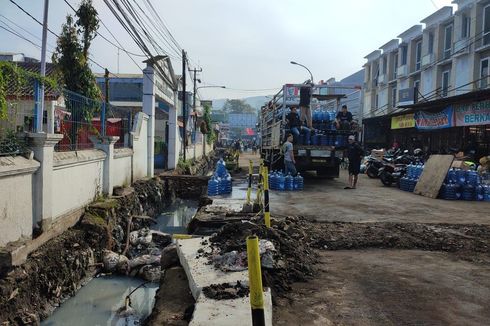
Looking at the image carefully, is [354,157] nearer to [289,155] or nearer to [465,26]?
[289,155]

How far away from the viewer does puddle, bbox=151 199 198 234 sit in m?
12.4

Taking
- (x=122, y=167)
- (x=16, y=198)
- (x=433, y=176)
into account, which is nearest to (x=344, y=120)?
(x=433, y=176)

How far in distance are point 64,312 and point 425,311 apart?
4.82 meters

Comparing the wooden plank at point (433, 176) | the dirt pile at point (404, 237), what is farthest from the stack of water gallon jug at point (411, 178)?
the dirt pile at point (404, 237)

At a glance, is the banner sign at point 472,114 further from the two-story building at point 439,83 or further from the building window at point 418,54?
the building window at point 418,54

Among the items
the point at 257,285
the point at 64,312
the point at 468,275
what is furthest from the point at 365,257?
the point at 64,312

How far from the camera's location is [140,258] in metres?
8.32

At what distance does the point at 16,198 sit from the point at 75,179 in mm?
2481

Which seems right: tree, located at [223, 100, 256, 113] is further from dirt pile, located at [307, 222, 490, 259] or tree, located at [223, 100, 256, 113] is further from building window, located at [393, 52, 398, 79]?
dirt pile, located at [307, 222, 490, 259]

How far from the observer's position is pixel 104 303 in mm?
6867

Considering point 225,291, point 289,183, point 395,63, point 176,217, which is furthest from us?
point 395,63

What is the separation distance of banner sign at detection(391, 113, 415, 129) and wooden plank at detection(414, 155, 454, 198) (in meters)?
10.4

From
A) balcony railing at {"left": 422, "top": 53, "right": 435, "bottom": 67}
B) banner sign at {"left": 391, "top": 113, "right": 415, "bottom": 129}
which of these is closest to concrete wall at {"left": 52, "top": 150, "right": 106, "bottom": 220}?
banner sign at {"left": 391, "top": 113, "right": 415, "bottom": 129}

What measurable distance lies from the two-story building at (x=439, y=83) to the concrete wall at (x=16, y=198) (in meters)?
14.9
